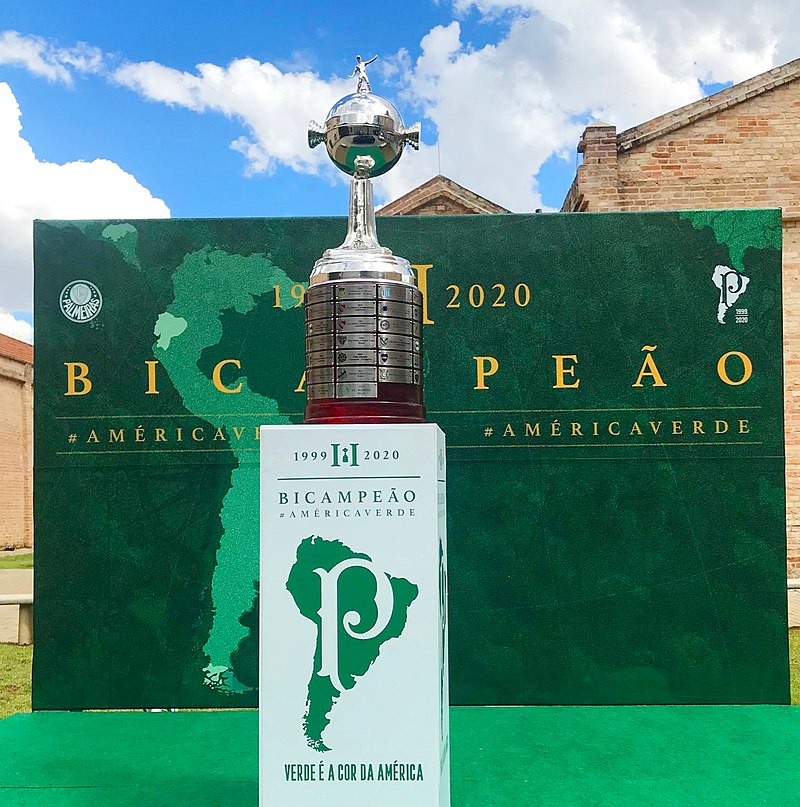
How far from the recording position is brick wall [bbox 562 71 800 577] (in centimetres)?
764

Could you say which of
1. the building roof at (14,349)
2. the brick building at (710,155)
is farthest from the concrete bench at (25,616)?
the building roof at (14,349)

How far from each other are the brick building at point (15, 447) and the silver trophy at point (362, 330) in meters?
14.3

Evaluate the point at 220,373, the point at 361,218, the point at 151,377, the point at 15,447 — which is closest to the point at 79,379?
the point at 151,377

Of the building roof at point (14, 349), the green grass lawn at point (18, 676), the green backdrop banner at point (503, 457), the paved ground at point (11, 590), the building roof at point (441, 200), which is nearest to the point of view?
the green backdrop banner at point (503, 457)

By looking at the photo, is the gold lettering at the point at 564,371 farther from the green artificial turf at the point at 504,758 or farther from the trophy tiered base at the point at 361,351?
the trophy tiered base at the point at 361,351

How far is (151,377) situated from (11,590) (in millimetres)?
6519

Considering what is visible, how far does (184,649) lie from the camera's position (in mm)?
2984

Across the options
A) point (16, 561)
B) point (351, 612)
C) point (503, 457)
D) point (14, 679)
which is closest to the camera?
point (351, 612)

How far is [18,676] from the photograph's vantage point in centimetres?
538

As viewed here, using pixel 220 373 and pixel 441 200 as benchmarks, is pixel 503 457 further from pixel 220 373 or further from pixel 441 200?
pixel 441 200

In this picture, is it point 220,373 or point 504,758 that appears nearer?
point 504,758

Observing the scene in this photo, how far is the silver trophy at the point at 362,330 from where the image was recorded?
5.95 feet

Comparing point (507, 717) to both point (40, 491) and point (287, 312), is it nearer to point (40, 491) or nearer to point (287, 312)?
point (287, 312)

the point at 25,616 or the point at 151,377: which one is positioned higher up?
the point at 151,377
